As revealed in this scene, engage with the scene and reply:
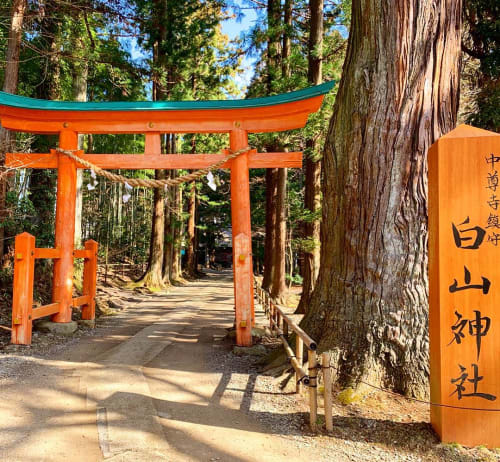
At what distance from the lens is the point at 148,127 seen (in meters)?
7.34

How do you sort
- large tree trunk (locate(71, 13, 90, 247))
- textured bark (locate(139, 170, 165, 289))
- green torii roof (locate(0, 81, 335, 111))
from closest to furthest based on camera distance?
1. green torii roof (locate(0, 81, 335, 111))
2. large tree trunk (locate(71, 13, 90, 247))
3. textured bark (locate(139, 170, 165, 289))

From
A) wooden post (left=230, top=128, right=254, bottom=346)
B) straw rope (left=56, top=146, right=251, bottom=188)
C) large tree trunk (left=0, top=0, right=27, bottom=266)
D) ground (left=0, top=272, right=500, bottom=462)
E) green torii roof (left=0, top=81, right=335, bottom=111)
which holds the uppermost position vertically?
large tree trunk (left=0, top=0, right=27, bottom=266)

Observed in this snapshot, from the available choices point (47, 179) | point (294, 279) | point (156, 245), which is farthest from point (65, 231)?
point (294, 279)

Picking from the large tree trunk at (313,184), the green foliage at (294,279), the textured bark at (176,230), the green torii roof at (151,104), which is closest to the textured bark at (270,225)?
the large tree trunk at (313,184)

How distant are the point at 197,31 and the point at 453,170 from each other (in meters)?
16.0

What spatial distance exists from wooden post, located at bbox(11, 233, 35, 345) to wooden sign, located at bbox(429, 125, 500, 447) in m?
5.83

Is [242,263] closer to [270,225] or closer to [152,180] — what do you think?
[152,180]

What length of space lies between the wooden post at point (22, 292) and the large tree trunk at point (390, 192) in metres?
4.59

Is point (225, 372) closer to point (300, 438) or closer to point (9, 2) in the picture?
point (300, 438)

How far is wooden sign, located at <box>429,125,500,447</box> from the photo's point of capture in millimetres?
2975

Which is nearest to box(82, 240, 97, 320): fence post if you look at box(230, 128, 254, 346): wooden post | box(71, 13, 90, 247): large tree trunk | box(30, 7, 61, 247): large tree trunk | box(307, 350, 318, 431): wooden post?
box(71, 13, 90, 247): large tree trunk

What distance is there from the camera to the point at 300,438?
10.7 feet

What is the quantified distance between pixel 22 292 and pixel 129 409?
350 cm

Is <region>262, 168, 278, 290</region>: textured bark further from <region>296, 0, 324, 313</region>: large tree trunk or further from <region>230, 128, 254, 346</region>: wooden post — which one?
<region>230, 128, 254, 346</region>: wooden post
